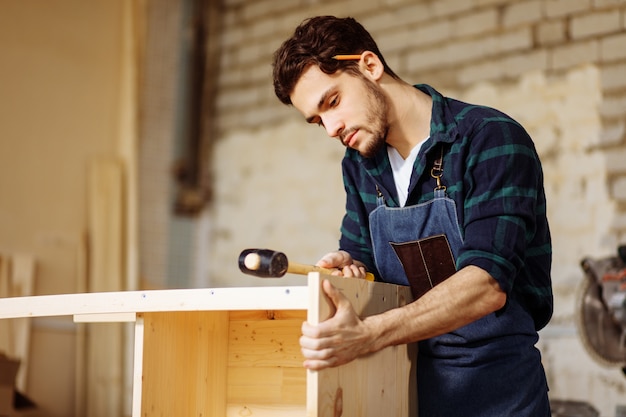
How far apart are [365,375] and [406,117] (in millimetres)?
622

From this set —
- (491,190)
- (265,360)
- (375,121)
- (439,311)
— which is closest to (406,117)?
(375,121)

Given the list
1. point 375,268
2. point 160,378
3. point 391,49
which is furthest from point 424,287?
point 391,49

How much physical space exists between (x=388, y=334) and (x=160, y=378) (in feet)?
1.78

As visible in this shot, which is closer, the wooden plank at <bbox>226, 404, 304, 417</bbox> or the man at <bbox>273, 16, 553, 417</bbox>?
Result: the man at <bbox>273, 16, 553, 417</bbox>

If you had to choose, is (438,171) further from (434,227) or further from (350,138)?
(350,138)

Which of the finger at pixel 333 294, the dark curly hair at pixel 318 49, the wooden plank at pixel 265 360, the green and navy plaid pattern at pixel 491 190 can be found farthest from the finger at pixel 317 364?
the dark curly hair at pixel 318 49

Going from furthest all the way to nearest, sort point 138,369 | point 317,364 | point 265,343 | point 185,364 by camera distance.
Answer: point 265,343 → point 185,364 → point 138,369 → point 317,364

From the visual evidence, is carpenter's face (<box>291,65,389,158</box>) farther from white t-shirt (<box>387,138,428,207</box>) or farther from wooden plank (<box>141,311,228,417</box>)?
wooden plank (<box>141,311,228,417</box>)

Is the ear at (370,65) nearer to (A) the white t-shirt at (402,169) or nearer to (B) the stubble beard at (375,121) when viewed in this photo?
(B) the stubble beard at (375,121)

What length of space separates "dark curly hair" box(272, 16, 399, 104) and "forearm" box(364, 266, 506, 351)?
1.98 feet

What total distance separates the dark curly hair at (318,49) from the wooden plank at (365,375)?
53cm

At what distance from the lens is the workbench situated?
1.49 meters

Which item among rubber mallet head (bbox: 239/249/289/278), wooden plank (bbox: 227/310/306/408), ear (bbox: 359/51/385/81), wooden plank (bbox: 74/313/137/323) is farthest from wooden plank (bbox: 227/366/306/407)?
ear (bbox: 359/51/385/81)

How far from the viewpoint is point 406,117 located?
1.88 m
